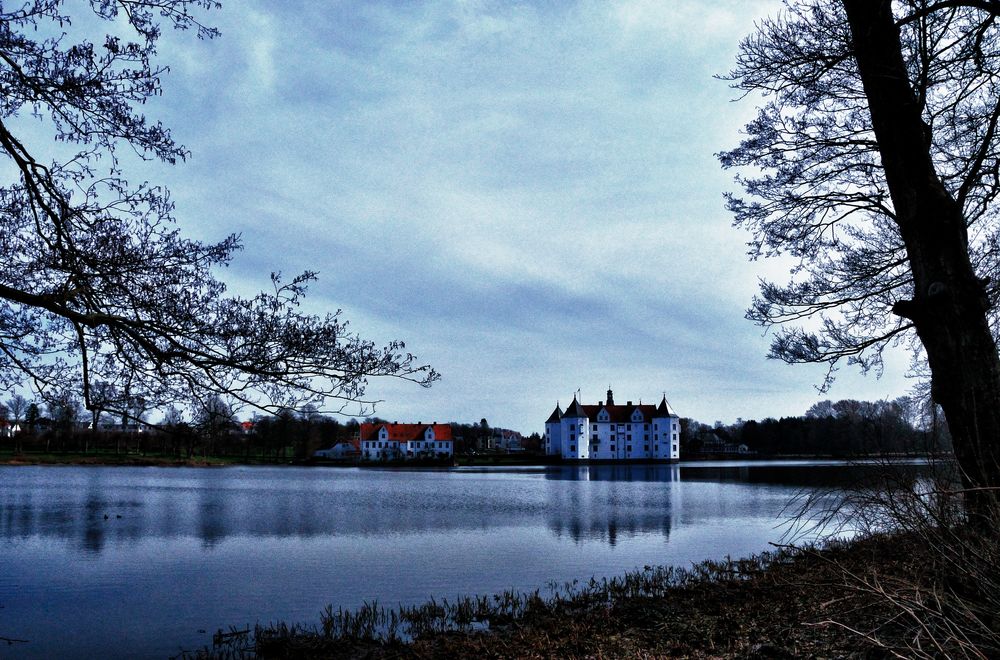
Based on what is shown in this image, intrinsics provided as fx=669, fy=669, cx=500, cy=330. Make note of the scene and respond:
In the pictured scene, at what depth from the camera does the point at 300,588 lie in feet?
39.8

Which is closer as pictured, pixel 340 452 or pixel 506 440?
pixel 340 452

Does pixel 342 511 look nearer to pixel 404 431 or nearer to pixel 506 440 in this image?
pixel 404 431

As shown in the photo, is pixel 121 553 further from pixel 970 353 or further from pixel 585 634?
pixel 970 353

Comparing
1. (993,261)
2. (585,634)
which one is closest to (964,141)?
(993,261)

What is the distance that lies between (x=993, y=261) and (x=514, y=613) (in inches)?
328

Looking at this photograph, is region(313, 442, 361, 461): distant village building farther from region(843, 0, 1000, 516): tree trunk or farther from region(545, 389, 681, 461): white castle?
region(843, 0, 1000, 516): tree trunk

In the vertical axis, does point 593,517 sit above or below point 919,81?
below

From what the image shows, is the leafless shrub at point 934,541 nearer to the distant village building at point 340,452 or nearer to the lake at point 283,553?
the lake at point 283,553

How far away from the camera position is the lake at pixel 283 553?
10.3 metres

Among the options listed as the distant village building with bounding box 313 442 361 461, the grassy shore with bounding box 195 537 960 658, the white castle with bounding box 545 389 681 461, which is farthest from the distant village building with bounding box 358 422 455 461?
→ the grassy shore with bounding box 195 537 960 658

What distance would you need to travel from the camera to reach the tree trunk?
5398mm

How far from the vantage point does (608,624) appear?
324 inches

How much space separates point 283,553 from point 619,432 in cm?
8616

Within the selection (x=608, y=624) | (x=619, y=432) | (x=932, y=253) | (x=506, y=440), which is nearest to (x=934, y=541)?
(x=932, y=253)
